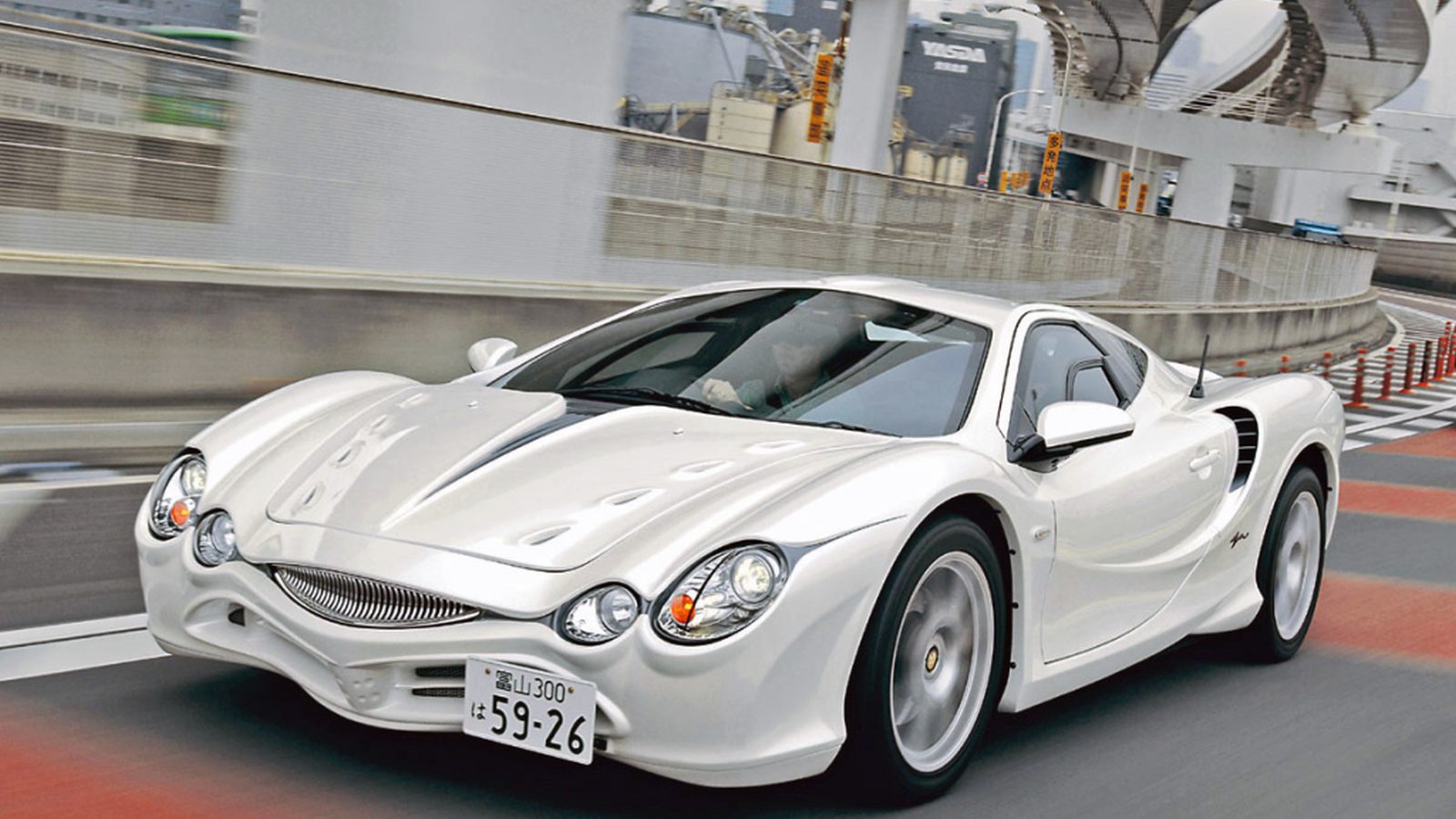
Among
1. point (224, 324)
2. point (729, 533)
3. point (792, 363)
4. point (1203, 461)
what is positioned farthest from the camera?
point (224, 324)

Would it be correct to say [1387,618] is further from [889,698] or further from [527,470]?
[527,470]

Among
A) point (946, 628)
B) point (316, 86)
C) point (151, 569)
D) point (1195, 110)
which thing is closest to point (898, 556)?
point (946, 628)

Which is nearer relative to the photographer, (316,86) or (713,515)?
(713,515)

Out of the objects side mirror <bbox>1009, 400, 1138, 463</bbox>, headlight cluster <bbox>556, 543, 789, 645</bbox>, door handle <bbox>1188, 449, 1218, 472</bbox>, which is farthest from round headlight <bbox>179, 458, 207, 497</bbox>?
door handle <bbox>1188, 449, 1218, 472</bbox>

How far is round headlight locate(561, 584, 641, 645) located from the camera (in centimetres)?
370

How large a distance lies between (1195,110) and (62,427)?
2665 inches

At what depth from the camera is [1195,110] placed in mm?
71062

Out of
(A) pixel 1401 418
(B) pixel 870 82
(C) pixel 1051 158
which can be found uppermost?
(B) pixel 870 82

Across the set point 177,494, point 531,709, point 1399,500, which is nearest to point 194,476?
point 177,494

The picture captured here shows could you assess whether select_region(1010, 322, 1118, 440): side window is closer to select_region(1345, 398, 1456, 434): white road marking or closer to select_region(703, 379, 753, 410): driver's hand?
select_region(703, 379, 753, 410): driver's hand

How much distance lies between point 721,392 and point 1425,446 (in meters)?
12.2

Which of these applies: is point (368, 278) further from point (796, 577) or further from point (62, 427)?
point (796, 577)

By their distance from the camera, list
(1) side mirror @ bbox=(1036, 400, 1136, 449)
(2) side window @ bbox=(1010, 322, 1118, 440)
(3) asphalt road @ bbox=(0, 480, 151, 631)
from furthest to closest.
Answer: (3) asphalt road @ bbox=(0, 480, 151, 631)
(2) side window @ bbox=(1010, 322, 1118, 440)
(1) side mirror @ bbox=(1036, 400, 1136, 449)

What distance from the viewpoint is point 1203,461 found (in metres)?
5.79
